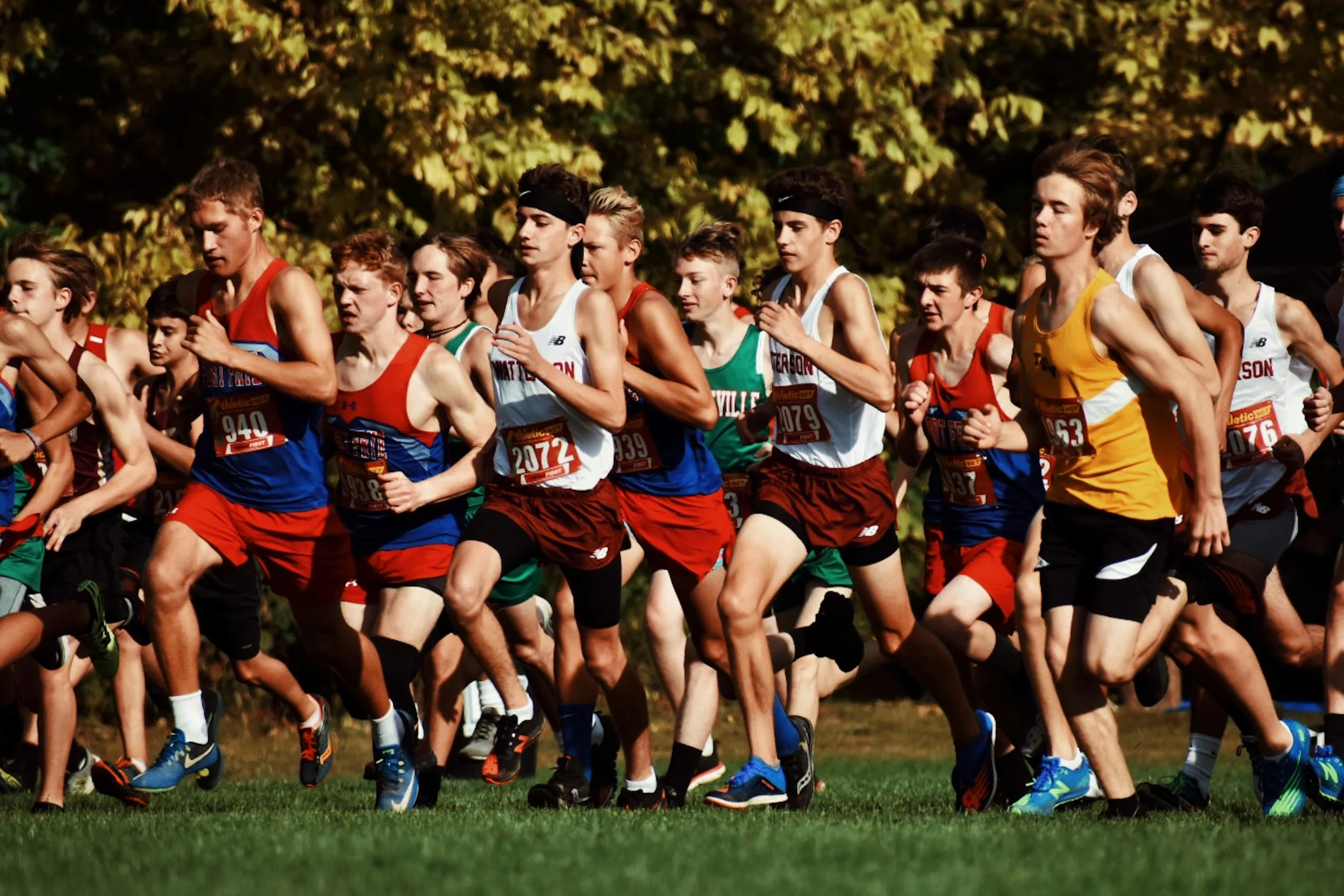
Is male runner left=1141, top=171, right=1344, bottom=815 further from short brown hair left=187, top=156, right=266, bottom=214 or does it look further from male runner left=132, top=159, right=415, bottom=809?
short brown hair left=187, top=156, right=266, bottom=214

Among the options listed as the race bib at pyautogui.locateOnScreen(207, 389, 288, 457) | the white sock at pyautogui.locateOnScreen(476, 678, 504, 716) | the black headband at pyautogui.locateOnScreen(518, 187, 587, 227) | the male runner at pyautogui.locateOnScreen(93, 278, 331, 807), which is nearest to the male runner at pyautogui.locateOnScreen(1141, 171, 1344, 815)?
the black headband at pyautogui.locateOnScreen(518, 187, 587, 227)

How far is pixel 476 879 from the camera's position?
5.37 meters

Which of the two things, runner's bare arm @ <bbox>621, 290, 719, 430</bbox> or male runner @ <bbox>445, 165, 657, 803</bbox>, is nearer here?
male runner @ <bbox>445, 165, 657, 803</bbox>

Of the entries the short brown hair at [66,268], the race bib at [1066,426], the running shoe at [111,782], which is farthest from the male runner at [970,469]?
the short brown hair at [66,268]

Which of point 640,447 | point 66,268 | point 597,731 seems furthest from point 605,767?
point 66,268

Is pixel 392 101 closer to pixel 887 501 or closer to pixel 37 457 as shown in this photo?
pixel 37 457

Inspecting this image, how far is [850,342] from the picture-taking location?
7891mm

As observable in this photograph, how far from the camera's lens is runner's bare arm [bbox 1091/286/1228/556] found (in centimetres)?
653

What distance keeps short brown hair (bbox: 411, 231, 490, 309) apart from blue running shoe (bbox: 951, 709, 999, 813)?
10.3ft

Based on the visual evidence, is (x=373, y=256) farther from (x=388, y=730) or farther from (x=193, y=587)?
(x=388, y=730)

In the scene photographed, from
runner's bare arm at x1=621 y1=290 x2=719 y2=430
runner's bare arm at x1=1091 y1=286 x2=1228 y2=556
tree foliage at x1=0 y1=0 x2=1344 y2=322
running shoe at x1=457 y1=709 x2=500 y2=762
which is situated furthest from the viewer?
tree foliage at x1=0 y1=0 x2=1344 y2=322

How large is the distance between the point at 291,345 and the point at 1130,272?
3235mm

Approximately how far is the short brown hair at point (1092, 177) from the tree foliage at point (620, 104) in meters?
6.17

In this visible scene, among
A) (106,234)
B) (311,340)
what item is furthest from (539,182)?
(106,234)
